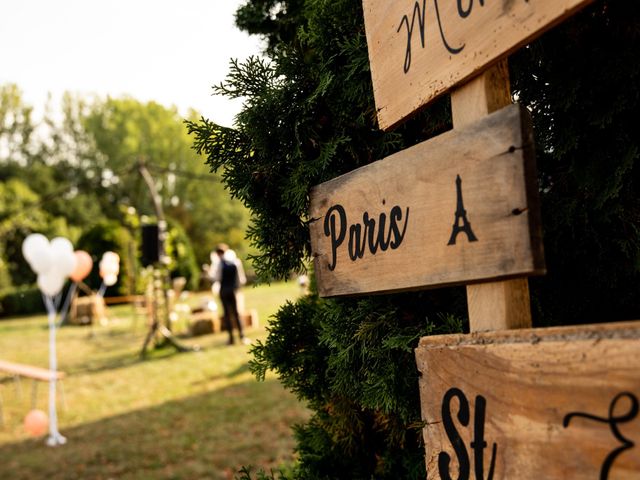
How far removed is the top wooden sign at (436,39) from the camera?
2.60 ft

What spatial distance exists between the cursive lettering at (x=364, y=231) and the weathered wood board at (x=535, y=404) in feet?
0.76

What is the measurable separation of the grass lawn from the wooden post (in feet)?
6.02

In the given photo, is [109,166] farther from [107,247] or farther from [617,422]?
[617,422]

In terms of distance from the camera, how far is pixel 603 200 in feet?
3.73

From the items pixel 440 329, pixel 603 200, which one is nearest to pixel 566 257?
pixel 603 200

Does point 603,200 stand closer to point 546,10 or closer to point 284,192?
point 546,10

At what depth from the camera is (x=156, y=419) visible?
5.25m

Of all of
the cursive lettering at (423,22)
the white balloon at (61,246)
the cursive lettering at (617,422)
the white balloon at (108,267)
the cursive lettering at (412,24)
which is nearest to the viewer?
the cursive lettering at (617,422)

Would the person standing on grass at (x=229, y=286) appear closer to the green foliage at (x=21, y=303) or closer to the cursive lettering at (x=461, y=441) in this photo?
the cursive lettering at (x=461, y=441)

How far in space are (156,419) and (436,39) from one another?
5.23 metres

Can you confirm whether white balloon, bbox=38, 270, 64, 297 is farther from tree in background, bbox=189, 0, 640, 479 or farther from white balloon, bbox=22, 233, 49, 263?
tree in background, bbox=189, 0, 640, 479

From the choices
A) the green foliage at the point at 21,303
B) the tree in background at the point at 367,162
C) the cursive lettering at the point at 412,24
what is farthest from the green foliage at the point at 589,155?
the green foliage at the point at 21,303

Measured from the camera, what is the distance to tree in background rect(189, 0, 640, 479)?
1.16 meters

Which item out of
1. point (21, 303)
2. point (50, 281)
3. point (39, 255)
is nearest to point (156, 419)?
point (50, 281)
